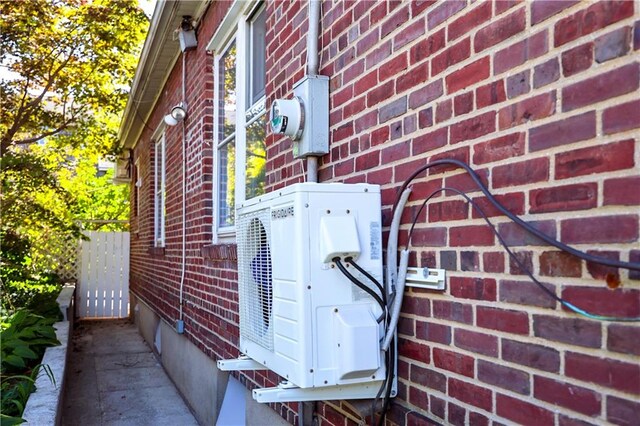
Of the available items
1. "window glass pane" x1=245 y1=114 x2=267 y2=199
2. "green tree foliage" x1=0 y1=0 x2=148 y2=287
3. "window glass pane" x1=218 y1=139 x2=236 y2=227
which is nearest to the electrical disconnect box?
"window glass pane" x1=245 y1=114 x2=267 y2=199

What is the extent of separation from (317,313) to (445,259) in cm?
47

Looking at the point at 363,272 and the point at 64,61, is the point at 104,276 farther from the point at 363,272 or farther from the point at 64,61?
the point at 363,272

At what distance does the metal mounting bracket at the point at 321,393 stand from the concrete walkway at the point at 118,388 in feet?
12.6

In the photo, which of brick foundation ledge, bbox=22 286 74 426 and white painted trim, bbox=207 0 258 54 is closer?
brick foundation ledge, bbox=22 286 74 426

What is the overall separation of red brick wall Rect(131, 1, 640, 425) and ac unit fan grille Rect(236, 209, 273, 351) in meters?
0.45

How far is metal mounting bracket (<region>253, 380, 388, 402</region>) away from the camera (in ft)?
6.98

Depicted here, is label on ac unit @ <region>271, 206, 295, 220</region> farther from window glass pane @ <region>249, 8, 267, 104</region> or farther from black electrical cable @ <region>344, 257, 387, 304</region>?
window glass pane @ <region>249, 8, 267, 104</region>

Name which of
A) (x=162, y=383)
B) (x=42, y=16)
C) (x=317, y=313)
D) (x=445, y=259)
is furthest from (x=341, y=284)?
(x=42, y=16)

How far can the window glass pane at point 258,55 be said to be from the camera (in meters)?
4.45

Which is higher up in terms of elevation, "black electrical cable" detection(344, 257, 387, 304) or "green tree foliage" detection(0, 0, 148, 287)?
"green tree foliage" detection(0, 0, 148, 287)

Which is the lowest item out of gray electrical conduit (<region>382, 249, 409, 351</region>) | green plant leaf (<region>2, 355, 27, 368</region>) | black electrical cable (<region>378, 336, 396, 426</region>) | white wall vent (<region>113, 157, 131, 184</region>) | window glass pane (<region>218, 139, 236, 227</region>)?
green plant leaf (<region>2, 355, 27, 368</region>)

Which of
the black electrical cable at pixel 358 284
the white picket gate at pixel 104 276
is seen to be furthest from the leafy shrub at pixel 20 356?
the white picket gate at pixel 104 276

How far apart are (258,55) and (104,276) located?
1048 centimetres

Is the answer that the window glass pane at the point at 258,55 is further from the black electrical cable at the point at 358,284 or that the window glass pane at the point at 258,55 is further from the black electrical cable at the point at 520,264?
the black electrical cable at the point at 520,264
